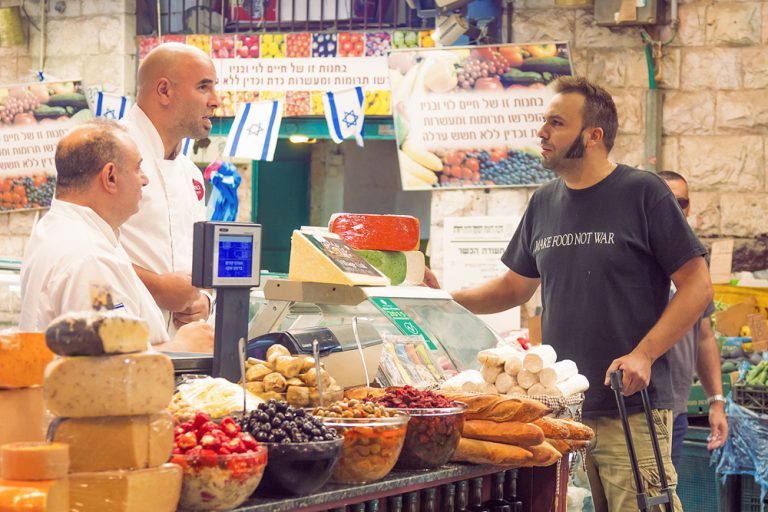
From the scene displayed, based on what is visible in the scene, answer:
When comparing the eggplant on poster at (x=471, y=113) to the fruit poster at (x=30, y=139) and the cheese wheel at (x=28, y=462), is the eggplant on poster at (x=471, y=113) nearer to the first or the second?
the fruit poster at (x=30, y=139)

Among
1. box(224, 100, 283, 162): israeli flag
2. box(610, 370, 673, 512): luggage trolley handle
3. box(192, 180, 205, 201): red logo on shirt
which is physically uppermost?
box(224, 100, 283, 162): israeli flag

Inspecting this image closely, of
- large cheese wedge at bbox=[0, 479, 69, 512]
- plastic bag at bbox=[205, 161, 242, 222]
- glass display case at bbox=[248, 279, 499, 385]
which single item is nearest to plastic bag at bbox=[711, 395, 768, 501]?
glass display case at bbox=[248, 279, 499, 385]

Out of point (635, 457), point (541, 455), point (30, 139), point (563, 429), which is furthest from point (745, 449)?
point (30, 139)

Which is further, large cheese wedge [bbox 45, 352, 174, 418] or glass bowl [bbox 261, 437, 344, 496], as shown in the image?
glass bowl [bbox 261, 437, 344, 496]

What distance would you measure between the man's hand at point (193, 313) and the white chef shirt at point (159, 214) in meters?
0.03

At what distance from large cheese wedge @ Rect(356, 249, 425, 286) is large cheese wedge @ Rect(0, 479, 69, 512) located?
2.31 metres

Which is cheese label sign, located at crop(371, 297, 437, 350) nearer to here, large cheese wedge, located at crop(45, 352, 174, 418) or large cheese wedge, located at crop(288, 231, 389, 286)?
large cheese wedge, located at crop(288, 231, 389, 286)

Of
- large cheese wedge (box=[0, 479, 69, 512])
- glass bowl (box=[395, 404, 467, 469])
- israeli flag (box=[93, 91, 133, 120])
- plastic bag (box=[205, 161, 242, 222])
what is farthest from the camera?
israeli flag (box=[93, 91, 133, 120])

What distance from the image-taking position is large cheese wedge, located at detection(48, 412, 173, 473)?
6.94 ft

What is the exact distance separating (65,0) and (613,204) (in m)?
6.43

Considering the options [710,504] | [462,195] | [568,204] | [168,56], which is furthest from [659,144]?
[168,56]

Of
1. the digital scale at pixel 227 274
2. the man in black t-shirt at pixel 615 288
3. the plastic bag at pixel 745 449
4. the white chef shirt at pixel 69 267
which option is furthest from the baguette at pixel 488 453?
the plastic bag at pixel 745 449

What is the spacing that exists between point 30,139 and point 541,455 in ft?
23.3

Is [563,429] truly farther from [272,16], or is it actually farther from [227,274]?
[272,16]
